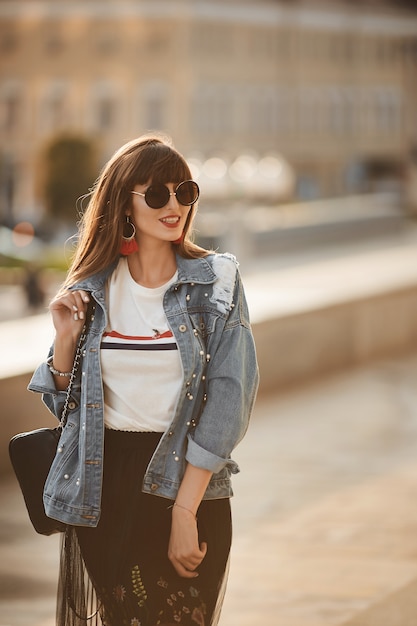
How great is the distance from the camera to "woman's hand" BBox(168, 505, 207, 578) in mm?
2604

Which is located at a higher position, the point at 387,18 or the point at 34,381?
the point at 387,18

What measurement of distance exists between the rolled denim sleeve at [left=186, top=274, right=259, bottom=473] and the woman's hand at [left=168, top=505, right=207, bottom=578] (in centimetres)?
11

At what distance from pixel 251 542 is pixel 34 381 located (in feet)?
7.88

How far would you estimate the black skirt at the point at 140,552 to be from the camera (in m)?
2.66

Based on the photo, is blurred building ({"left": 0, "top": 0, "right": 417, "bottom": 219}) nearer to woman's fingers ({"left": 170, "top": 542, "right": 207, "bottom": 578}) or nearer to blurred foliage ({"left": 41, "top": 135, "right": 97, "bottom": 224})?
blurred foliage ({"left": 41, "top": 135, "right": 97, "bottom": 224})

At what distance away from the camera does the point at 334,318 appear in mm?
9406

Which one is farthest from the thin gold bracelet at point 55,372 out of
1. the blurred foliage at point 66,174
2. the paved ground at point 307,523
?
the blurred foliage at point 66,174

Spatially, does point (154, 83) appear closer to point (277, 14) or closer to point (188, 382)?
point (277, 14)

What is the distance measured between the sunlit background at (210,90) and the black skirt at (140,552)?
2037 inches

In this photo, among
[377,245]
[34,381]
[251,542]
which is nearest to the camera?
[34,381]

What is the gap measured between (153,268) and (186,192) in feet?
0.62

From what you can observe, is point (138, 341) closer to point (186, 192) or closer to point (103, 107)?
point (186, 192)

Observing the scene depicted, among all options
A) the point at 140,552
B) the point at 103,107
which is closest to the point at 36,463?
the point at 140,552

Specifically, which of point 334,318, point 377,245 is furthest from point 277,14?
point 334,318
